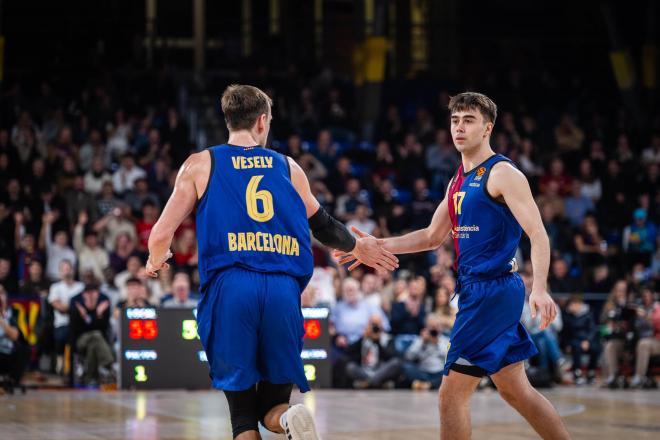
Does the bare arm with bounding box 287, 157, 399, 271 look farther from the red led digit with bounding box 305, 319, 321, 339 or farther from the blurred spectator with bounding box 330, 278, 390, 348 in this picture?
the blurred spectator with bounding box 330, 278, 390, 348

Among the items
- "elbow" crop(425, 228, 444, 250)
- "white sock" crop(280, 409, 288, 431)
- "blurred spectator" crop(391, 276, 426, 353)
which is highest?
"elbow" crop(425, 228, 444, 250)

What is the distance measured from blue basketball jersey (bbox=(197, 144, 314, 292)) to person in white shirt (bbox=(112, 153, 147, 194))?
1299 cm

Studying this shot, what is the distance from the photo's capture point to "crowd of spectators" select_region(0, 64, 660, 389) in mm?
15734

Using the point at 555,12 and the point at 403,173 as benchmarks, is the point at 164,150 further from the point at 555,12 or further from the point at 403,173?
the point at 555,12

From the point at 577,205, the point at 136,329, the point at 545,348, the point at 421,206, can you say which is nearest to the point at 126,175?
the point at 421,206

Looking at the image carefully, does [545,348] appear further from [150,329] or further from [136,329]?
[136,329]

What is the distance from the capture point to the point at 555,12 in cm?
2920

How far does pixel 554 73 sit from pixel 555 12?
8.09ft

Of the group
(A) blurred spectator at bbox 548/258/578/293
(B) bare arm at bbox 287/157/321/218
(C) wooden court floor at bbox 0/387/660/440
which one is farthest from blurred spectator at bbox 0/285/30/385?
(B) bare arm at bbox 287/157/321/218

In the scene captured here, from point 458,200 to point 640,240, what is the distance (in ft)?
43.7

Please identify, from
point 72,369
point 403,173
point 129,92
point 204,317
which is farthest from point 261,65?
point 204,317

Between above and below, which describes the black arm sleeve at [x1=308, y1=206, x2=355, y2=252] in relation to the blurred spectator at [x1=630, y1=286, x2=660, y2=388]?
above

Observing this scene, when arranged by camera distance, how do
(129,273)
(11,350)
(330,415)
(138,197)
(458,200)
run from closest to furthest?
(458,200)
(330,415)
(11,350)
(129,273)
(138,197)

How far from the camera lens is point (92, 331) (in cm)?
1507
